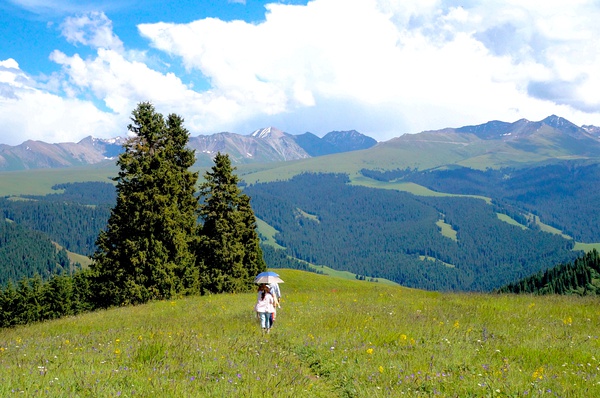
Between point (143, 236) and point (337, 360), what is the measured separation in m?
24.6

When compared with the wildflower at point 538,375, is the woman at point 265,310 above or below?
below

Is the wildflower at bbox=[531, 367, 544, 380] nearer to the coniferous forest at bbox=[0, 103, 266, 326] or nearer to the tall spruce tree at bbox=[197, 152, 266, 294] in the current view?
the coniferous forest at bbox=[0, 103, 266, 326]

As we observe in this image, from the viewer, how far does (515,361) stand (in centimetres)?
1011

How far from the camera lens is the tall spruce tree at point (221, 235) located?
41500mm

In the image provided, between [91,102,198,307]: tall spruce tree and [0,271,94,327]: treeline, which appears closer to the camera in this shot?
[91,102,198,307]: tall spruce tree

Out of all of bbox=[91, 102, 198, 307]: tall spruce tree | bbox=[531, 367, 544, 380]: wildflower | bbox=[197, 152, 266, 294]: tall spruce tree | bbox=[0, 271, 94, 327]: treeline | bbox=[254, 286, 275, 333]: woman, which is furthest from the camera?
bbox=[0, 271, 94, 327]: treeline

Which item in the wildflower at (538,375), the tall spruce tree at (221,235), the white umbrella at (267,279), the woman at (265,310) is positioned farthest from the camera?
the tall spruce tree at (221,235)

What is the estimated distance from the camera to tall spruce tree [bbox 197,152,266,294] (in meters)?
41.5

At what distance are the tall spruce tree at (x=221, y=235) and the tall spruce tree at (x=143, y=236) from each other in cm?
584

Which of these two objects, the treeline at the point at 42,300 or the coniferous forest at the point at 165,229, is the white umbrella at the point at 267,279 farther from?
the treeline at the point at 42,300

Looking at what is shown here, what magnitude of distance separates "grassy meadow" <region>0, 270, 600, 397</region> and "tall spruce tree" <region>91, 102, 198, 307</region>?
16.2 metres

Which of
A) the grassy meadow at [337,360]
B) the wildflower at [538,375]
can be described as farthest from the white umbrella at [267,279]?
the wildflower at [538,375]

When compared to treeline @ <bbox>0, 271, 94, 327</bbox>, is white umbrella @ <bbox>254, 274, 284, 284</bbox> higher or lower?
higher

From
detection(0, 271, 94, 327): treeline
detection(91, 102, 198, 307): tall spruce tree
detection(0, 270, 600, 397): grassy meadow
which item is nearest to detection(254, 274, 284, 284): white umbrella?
detection(0, 270, 600, 397): grassy meadow
